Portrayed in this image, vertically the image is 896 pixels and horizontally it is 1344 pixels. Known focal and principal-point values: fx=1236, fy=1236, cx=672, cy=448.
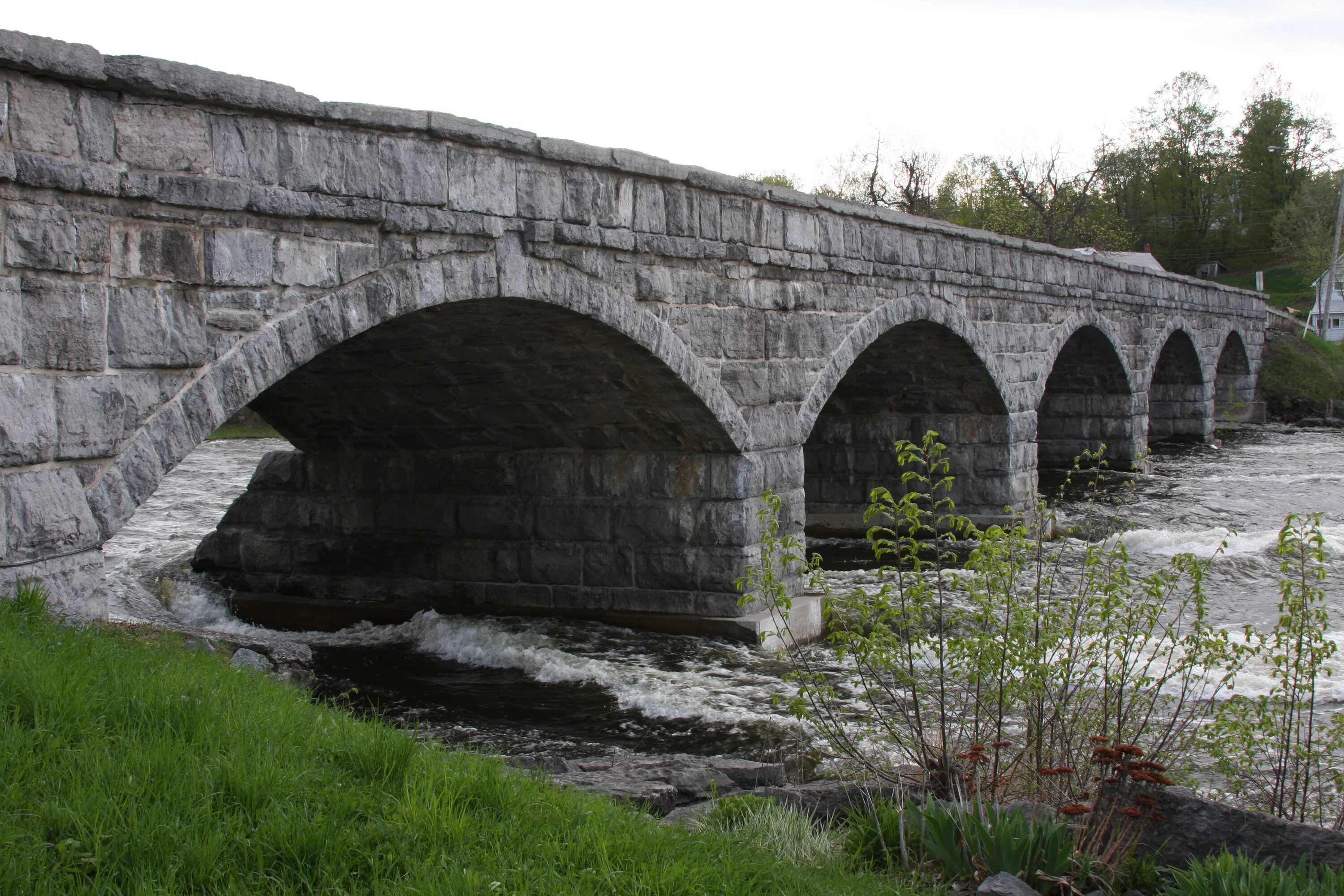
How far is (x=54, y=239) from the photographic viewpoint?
526 cm

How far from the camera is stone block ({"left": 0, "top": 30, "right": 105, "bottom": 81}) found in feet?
16.5

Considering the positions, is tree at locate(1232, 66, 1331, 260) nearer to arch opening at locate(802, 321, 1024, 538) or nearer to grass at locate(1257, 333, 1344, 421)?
grass at locate(1257, 333, 1344, 421)

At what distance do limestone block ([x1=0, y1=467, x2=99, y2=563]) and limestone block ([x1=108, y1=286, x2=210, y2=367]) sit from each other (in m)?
0.60

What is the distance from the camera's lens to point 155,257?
5.67m

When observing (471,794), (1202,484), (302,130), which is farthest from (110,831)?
(1202,484)

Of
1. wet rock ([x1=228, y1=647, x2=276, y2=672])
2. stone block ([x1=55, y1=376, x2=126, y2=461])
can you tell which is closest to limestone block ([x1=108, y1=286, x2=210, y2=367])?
stone block ([x1=55, y1=376, x2=126, y2=461])

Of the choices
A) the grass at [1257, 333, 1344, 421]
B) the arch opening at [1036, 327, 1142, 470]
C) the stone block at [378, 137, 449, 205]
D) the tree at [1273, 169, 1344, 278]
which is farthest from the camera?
the tree at [1273, 169, 1344, 278]

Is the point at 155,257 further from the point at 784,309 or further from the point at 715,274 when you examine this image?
the point at 784,309

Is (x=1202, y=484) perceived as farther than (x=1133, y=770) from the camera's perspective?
Yes

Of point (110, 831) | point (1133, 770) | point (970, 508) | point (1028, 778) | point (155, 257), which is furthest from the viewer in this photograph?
point (970, 508)

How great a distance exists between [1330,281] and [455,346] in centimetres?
4724

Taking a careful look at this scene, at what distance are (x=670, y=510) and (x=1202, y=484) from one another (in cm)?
1270

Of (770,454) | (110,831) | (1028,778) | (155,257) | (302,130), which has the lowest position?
(1028,778)

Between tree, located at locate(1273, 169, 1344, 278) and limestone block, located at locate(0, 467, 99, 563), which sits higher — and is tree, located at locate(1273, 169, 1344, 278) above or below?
above
